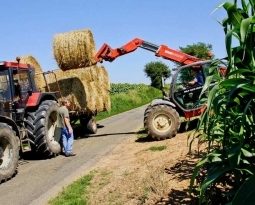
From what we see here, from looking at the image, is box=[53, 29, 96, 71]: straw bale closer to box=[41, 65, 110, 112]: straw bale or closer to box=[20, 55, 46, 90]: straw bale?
box=[41, 65, 110, 112]: straw bale

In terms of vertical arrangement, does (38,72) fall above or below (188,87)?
above

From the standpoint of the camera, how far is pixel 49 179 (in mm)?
6793

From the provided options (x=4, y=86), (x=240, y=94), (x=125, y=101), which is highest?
(x=4, y=86)

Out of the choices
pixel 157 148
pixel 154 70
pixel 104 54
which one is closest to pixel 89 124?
pixel 104 54

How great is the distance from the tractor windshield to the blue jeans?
157cm

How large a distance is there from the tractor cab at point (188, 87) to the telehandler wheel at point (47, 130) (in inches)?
122

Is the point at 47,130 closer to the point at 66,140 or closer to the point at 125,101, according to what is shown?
the point at 66,140

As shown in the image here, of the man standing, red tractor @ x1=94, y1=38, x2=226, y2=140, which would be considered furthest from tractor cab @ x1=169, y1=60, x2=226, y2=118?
the man standing

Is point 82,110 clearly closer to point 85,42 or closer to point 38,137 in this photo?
point 85,42

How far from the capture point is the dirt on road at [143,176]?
4.51 meters

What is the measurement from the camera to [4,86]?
8.53 m

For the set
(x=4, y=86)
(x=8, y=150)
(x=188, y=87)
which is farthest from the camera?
(x=188, y=87)

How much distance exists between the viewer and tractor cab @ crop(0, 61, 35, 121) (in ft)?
27.4

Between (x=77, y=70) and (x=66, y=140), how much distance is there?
282cm
